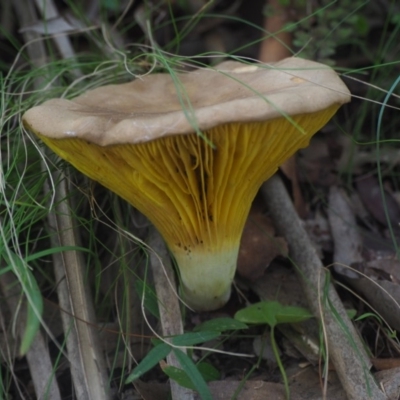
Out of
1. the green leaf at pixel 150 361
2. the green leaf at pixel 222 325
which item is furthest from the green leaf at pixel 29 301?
the green leaf at pixel 222 325

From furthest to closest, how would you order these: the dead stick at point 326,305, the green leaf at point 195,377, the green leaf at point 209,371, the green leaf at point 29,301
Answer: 1. the green leaf at point 209,371
2. the dead stick at point 326,305
3. the green leaf at point 195,377
4. the green leaf at point 29,301

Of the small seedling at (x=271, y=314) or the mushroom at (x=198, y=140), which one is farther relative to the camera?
the small seedling at (x=271, y=314)

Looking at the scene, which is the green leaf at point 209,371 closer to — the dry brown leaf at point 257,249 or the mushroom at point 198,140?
the mushroom at point 198,140

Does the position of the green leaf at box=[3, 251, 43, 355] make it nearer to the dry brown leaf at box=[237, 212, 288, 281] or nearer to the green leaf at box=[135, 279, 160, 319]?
the green leaf at box=[135, 279, 160, 319]

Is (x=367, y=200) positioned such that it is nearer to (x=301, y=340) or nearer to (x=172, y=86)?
(x=301, y=340)

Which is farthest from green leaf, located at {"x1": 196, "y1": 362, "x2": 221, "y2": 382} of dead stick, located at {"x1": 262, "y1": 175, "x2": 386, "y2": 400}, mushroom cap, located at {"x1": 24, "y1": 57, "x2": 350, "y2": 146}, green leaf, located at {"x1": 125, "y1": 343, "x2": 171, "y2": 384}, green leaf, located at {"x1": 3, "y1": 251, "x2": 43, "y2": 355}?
mushroom cap, located at {"x1": 24, "y1": 57, "x2": 350, "y2": 146}

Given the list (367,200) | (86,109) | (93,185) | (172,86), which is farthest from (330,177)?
(86,109)

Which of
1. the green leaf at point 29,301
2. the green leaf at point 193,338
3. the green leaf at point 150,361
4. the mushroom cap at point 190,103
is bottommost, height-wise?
the green leaf at point 193,338

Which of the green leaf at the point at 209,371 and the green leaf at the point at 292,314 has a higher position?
the green leaf at the point at 292,314

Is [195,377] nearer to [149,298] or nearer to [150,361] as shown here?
[150,361]
